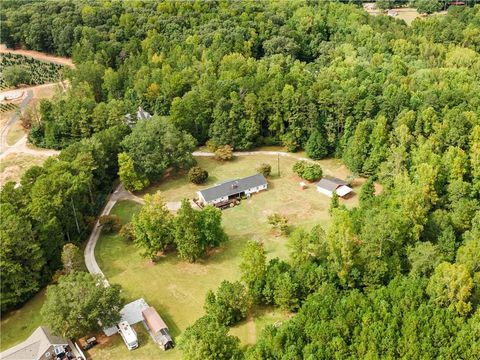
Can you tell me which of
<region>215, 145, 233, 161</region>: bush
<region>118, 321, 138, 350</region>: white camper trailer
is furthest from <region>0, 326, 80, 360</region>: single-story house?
<region>215, 145, 233, 161</region>: bush

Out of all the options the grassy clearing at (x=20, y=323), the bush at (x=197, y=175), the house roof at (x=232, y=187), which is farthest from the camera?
the bush at (x=197, y=175)

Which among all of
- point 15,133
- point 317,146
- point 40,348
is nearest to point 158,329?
point 40,348

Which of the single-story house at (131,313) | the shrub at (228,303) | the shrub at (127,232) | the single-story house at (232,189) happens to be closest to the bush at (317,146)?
the single-story house at (232,189)

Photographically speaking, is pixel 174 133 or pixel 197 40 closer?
A: pixel 174 133

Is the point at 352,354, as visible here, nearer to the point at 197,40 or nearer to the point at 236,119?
the point at 236,119

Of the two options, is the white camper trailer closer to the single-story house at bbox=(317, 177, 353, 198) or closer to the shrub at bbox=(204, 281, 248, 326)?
the shrub at bbox=(204, 281, 248, 326)

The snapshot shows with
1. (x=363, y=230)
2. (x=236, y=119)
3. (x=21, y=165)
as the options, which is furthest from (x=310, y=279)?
(x=21, y=165)

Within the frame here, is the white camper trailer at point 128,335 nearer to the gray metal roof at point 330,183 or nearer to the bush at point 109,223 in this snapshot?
the bush at point 109,223
